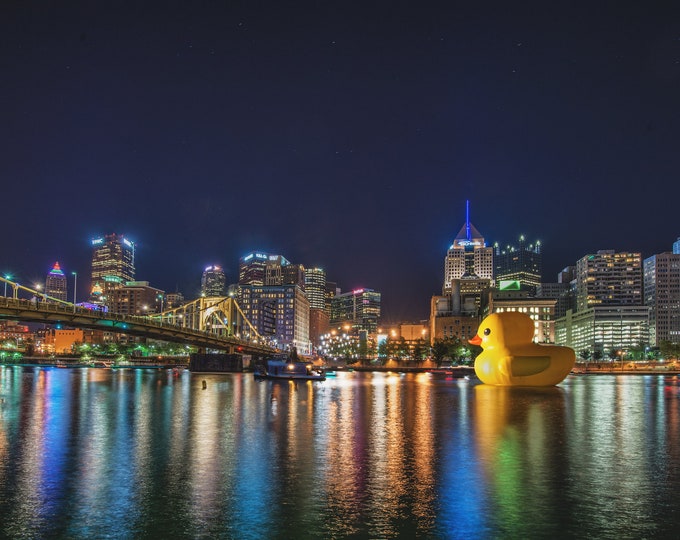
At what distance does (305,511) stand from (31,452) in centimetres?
1194

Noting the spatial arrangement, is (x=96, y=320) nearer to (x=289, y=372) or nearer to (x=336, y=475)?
(x=289, y=372)

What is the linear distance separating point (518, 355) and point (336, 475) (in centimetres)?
4113

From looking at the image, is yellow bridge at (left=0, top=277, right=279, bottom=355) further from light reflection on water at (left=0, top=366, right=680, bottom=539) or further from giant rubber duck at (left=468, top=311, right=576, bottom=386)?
giant rubber duck at (left=468, top=311, right=576, bottom=386)

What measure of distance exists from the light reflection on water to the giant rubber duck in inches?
853

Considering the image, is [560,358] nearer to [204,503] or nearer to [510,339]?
[510,339]

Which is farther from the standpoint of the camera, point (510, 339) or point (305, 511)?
point (510, 339)

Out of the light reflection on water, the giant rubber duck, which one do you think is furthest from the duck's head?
the light reflection on water

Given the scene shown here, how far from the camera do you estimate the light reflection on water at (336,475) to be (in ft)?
42.4

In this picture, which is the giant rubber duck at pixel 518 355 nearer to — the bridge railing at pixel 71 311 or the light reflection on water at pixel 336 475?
the light reflection on water at pixel 336 475

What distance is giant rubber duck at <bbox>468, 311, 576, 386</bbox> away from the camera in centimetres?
5519

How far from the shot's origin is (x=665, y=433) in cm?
2745

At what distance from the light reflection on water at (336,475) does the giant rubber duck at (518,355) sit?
71.1 ft

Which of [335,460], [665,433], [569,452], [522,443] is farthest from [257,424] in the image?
[665,433]

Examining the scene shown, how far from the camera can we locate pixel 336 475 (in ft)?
58.0
